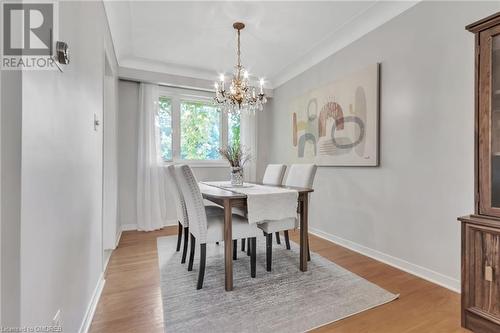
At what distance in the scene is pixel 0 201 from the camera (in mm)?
744

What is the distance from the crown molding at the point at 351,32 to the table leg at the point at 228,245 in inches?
93.6

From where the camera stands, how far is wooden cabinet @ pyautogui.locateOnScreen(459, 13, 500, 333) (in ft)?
4.78

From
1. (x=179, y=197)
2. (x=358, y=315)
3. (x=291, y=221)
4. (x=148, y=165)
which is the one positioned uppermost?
(x=148, y=165)

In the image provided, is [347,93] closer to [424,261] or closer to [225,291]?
[424,261]

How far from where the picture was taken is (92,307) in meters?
1.74

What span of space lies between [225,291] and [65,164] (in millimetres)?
1449

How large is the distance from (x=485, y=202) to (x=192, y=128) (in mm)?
3918

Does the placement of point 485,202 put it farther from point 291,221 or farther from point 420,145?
point 291,221

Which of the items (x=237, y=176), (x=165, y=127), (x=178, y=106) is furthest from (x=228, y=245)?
(x=178, y=106)

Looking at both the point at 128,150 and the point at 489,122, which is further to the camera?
the point at 128,150

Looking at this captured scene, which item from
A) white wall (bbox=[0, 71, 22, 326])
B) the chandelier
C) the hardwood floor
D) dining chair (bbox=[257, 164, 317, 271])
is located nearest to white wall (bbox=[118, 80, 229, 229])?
the hardwood floor

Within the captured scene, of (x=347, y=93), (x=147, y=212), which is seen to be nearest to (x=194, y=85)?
(x=147, y=212)

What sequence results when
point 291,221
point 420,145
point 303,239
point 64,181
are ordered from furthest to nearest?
1. point 291,221
2. point 303,239
3. point 420,145
4. point 64,181

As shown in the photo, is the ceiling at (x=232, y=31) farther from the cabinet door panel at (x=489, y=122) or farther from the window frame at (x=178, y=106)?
the cabinet door panel at (x=489, y=122)
